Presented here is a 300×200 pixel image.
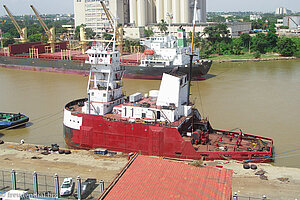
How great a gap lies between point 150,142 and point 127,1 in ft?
241

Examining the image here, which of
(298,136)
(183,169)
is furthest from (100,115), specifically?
(298,136)

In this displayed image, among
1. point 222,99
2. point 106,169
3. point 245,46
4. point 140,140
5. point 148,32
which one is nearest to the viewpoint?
point 106,169

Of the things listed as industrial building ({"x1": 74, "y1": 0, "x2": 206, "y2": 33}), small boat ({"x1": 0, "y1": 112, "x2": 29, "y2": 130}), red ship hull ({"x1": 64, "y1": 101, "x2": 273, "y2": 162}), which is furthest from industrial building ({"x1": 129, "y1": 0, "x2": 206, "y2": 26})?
red ship hull ({"x1": 64, "y1": 101, "x2": 273, "y2": 162})

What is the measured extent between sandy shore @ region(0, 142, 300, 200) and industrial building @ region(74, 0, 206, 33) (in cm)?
5991

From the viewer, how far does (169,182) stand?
10.9 metres

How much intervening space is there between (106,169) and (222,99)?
15.6m

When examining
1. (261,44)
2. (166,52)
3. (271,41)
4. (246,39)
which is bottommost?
(166,52)

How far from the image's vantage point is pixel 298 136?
802 inches

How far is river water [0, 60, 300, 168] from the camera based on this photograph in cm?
2150

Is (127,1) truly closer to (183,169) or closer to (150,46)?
(150,46)

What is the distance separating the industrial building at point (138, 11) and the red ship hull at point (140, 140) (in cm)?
5835

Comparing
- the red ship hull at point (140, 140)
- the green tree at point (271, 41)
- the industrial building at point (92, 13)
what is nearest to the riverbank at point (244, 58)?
the green tree at point (271, 41)

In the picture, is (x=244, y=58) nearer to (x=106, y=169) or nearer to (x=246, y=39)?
(x=246, y=39)

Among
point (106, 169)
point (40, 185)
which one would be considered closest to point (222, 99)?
point (106, 169)
